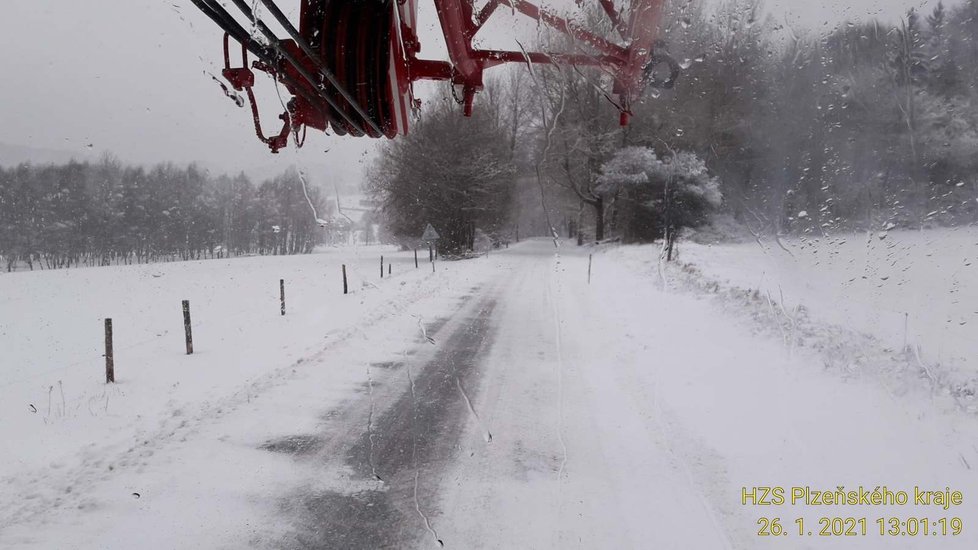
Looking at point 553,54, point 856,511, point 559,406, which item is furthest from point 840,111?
point 559,406

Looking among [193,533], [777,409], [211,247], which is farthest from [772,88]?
[211,247]

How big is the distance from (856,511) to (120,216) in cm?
6107

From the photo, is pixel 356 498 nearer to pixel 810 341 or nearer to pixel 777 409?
pixel 777 409

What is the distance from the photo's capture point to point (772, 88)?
424cm

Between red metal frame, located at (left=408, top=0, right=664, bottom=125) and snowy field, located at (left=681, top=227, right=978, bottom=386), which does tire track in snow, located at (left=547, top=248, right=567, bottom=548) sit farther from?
snowy field, located at (left=681, top=227, right=978, bottom=386)

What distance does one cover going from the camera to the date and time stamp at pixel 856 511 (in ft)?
10.1

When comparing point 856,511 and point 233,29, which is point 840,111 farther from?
point 233,29

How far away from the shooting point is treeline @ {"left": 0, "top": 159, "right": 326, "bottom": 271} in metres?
45.8

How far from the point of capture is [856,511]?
10.8 feet

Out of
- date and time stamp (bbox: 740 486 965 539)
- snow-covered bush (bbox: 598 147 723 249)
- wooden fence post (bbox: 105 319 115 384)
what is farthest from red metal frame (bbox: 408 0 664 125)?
wooden fence post (bbox: 105 319 115 384)

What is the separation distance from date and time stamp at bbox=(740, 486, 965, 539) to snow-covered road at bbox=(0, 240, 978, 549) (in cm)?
2

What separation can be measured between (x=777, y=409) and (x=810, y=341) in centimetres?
194

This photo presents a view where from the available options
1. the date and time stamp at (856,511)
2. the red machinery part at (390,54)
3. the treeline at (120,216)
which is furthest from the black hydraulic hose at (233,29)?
the treeline at (120,216)

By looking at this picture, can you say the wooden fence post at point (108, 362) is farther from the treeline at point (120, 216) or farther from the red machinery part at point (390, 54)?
the treeline at point (120, 216)
